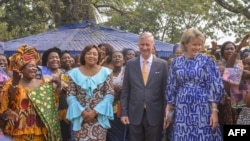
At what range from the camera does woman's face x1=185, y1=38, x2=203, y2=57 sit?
4868 mm

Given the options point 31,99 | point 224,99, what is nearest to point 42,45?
point 31,99

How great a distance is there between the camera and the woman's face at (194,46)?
4868 millimetres

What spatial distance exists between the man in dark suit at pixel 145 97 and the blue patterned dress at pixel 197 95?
0.47m

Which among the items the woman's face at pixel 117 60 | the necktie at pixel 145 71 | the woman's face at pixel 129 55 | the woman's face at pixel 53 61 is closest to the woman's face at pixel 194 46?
the necktie at pixel 145 71

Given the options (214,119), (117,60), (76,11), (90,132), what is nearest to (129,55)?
(117,60)

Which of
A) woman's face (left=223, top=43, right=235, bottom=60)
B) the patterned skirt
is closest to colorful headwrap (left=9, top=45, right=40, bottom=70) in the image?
the patterned skirt

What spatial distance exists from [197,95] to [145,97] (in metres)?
0.77

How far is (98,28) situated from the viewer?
1265cm

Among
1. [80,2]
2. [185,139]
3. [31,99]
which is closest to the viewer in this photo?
[185,139]

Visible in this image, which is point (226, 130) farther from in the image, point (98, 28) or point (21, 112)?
point (98, 28)

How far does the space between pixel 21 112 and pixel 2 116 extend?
23 cm

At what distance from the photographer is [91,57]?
18.0 ft

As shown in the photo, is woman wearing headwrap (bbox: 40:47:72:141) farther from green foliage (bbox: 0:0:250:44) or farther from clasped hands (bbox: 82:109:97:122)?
green foliage (bbox: 0:0:250:44)

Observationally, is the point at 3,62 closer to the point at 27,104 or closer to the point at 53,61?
the point at 53,61
